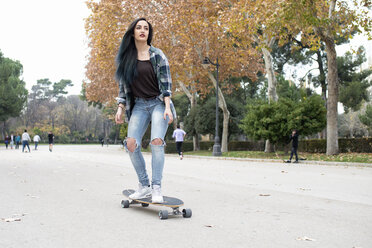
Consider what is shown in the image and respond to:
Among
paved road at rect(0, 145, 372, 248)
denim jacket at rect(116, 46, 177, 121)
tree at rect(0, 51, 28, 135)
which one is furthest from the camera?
tree at rect(0, 51, 28, 135)

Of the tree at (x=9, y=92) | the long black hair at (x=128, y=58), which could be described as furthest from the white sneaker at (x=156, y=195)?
the tree at (x=9, y=92)

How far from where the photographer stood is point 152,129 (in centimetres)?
529

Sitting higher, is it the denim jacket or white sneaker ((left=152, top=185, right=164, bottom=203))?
the denim jacket

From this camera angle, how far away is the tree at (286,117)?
21.7 m

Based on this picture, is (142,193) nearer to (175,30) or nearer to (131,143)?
(131,143)

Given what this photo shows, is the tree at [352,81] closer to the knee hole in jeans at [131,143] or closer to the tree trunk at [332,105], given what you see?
the tree trunk at [332,105]

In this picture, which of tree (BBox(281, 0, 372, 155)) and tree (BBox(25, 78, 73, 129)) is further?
tree (BBox(25, 78, 73, 129))

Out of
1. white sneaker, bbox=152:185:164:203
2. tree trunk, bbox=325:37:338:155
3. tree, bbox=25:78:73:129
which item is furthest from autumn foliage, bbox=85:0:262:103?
tree, bbox=25:78:73:129

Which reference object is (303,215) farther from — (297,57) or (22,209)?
(297,57)

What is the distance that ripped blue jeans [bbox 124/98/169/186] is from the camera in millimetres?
5180

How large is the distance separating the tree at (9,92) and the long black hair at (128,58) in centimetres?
5845

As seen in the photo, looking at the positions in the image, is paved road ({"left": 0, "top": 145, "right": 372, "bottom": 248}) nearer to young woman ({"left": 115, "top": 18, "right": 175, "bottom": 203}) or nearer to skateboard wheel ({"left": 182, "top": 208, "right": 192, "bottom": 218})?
skateboard wheel ({"left": 182, "top": 208, "right": 192, "bottom": 218})

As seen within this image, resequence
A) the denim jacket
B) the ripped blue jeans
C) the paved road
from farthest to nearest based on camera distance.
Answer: the denim jacket, the ripped blue jeans, the paved road

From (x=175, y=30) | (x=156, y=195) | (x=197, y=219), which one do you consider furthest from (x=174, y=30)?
(x=197, y=219)
